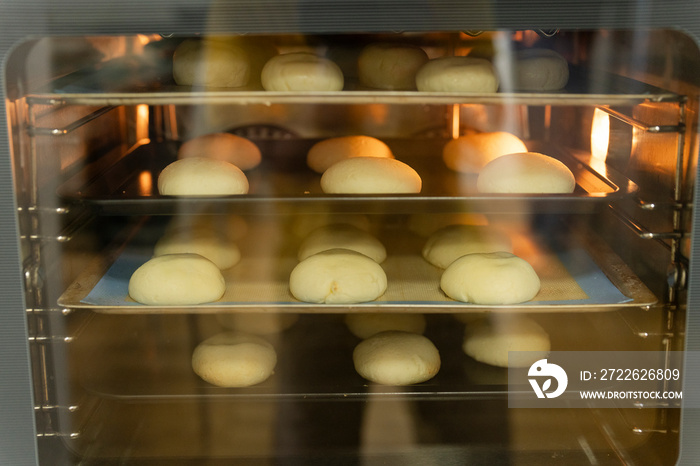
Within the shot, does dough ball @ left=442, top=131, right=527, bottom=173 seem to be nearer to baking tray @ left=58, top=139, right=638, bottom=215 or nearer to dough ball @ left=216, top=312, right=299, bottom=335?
baking tray @ left=58, top=139, right=638, bottom=215

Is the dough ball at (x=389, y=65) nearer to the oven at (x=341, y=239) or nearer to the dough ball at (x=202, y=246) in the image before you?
the oven at (x=341, y=239)

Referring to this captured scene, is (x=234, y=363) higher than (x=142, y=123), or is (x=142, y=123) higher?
(x=142, y=123)

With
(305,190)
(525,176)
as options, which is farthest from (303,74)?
(525,176)

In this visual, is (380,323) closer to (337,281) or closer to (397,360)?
(397,360)

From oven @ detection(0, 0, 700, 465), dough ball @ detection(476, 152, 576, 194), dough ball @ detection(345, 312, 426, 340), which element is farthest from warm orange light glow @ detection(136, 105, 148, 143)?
dough ball @ detection(476, 152, 576, 194)

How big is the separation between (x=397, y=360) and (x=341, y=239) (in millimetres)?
360

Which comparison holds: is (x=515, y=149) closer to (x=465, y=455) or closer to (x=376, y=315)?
(x=376, y=315)

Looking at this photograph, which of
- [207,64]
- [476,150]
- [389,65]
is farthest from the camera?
[476,150]

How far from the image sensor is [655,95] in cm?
108

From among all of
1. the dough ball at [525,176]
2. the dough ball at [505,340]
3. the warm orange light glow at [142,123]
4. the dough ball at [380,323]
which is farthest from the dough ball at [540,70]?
the warm orange light glow at [142,123]

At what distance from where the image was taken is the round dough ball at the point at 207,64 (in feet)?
4.06

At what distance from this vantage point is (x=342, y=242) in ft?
5.19

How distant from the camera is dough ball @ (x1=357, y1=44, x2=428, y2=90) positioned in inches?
58.4

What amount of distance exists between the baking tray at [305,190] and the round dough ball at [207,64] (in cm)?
25
